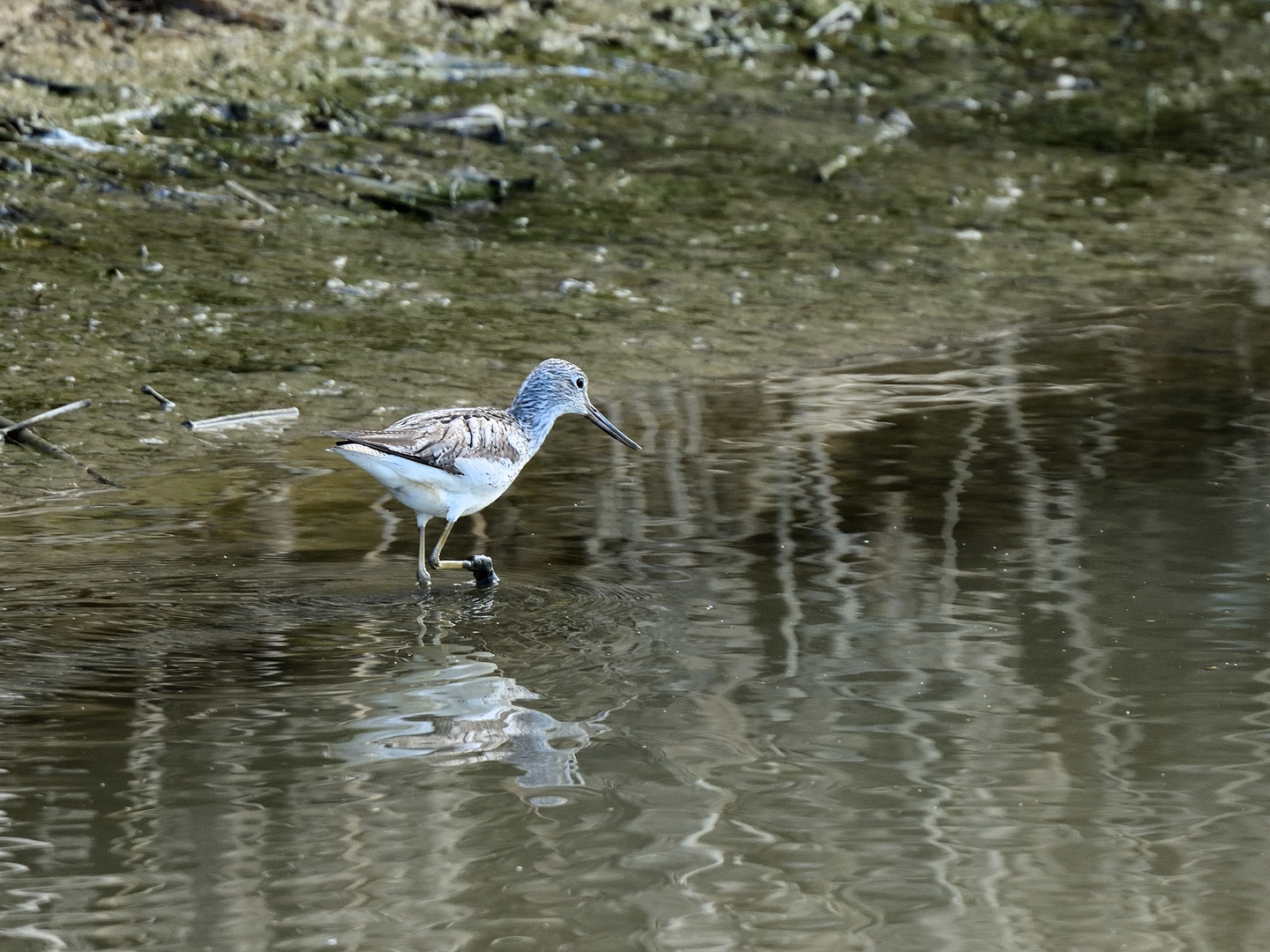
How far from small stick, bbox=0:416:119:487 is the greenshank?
1.48 metres

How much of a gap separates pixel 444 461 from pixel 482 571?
0.45m

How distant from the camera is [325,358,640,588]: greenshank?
6.55 m

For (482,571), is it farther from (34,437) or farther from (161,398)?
(161,398)

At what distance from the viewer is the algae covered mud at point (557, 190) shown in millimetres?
9523

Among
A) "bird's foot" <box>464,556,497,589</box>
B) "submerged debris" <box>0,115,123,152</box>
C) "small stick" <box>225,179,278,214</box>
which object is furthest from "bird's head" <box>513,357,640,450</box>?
"submerged debris" <box>0,115,123,152</box>

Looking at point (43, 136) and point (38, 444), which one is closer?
point (38, 444)

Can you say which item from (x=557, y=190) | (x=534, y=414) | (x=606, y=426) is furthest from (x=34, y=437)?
(x=557, y=190)

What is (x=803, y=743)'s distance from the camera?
4949 mm

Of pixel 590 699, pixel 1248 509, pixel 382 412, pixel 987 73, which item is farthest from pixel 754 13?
pixel 590 699

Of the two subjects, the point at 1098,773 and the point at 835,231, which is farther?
the point at 835,231

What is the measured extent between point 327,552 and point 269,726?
1.73 m

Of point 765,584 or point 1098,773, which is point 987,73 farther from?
point 1098,773

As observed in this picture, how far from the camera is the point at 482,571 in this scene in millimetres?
6445

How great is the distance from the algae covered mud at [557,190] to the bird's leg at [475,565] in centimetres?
196
